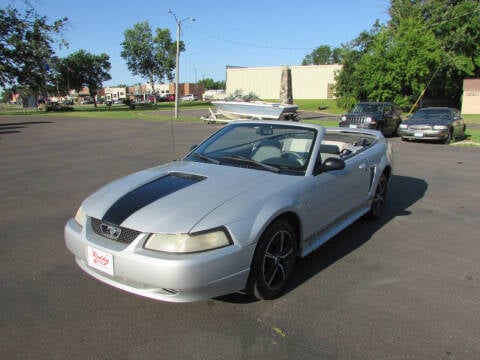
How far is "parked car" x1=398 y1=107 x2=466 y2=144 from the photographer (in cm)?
1549

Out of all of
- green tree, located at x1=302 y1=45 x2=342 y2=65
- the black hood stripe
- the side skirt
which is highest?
green tree, located at x1=302 y1=45 x2=342 y2=65

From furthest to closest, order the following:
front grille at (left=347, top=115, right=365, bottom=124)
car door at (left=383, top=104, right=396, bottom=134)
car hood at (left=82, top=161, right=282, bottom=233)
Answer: car door at (left=383, top=104, right=396, bottom=134)
front grille at (left=347, top=115, right=365, bottom=124)
car hood at (left=82, top=161, right=282, bottom=233)

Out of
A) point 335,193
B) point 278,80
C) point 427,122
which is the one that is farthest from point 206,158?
point 278,80

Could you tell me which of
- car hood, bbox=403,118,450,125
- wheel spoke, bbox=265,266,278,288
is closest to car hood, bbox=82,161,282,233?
wheel spoke, bbox=265,266,278,288

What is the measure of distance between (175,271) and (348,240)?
9.10 ft

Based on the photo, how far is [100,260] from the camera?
2.97 metres

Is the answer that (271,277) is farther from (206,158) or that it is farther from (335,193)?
(206,158)

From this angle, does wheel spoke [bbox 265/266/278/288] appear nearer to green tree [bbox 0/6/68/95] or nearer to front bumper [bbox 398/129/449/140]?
front bumper [bbox 398/129/449/140]

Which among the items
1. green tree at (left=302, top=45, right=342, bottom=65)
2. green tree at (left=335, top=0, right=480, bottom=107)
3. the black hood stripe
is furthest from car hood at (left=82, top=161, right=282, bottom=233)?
green tree at (left=302, top=45, right=342, bottom=65)

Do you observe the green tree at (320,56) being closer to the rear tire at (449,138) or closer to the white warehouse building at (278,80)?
the white warehouse building at (278,80)

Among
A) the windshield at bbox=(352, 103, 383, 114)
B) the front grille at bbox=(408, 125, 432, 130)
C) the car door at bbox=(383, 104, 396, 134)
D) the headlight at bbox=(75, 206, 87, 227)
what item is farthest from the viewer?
the windshield at bbox=(352, 103, 383, 114)

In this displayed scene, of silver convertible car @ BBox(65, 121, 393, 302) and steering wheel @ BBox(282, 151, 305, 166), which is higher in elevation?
steering wheel @ BBox(282, 151, 305, 166)

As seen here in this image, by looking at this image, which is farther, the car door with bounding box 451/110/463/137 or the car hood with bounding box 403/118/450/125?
the car door with bounding box 451/110/463/137

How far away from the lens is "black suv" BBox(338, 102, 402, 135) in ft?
59.5
